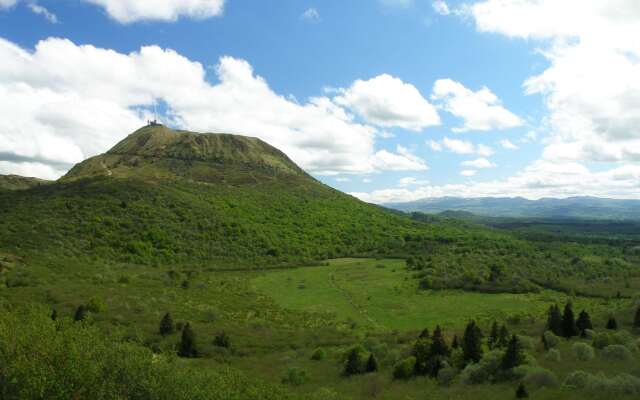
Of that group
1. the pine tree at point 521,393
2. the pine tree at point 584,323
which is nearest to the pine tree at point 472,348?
the pine tree at point 521,393

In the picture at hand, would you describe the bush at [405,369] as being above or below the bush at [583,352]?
below

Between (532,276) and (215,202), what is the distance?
93.1 metres

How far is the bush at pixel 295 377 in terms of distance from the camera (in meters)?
37.9

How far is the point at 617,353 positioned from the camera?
36.8 metres

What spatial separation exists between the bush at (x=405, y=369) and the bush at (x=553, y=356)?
39.4 ft

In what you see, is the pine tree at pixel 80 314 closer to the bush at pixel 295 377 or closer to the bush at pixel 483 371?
the bush at pixel 295 377

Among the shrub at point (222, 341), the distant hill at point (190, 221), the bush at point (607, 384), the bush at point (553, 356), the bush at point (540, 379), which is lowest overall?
the shrub at point (222, 341)

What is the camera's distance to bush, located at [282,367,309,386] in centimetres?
3788

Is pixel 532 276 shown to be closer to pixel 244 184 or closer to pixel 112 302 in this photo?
pixel 112 302

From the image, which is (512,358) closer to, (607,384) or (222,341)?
(607,384)

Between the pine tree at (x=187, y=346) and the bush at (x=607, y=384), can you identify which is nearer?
the bush at (x=607, y=384)

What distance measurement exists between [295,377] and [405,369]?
392 inches

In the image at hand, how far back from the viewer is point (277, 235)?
406 feet

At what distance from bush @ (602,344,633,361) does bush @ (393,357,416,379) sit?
16.7 m
